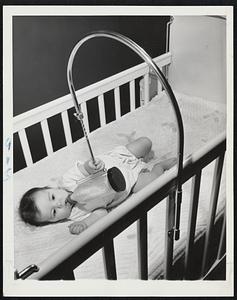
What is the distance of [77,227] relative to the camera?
3.56ft

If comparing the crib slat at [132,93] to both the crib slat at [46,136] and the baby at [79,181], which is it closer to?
the baby at [79,181]

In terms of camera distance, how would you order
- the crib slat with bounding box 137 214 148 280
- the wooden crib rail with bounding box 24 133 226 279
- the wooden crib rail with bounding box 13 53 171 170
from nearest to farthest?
the wooden crib rail with bounding box 24 133 226 279, the crib slat with bounding box 137 214 148 280, the wooden crib rail with bounding box 13 53 171 170

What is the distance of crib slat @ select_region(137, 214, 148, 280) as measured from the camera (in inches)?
40.6

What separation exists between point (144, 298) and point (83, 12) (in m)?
0.71

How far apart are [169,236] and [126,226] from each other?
225 millimetres

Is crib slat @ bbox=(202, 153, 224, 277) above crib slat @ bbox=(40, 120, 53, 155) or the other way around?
the other way around

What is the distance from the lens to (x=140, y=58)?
1162 millimetres

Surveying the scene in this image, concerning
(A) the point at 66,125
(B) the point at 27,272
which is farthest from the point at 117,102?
(B) the point at 27,272

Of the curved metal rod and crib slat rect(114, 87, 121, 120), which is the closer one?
the curved metal rod

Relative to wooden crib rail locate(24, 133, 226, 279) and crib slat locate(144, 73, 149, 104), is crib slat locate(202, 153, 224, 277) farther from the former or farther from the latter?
crib slat locate(144, 73, 149, 104)

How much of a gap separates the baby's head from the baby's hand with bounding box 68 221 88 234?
0.03 metres

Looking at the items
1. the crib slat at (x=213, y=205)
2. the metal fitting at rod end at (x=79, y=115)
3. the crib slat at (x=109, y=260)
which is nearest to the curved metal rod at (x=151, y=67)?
the metal fitting at rod end at (x=79, y=115)

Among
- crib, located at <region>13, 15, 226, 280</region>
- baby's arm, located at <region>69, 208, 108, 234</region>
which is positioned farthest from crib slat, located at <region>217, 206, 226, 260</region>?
baby's arm, located at <region>69, 208, 108, 234</region>

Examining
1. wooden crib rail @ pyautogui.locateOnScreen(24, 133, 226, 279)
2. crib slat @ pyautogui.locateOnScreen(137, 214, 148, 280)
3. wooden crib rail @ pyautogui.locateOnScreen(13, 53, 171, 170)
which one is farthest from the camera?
wooden crib rail @ pyautogui.locateOnScreen(13, 53, 171, 170)
